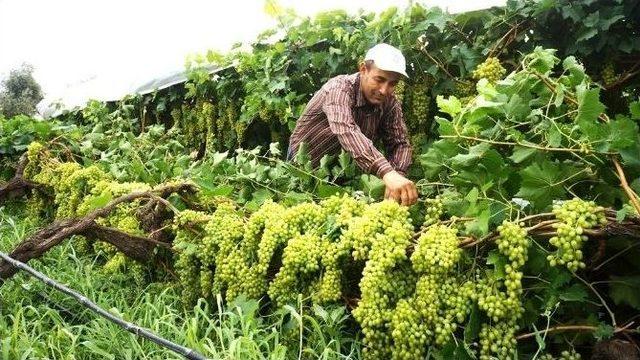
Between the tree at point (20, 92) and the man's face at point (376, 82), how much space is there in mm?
24582

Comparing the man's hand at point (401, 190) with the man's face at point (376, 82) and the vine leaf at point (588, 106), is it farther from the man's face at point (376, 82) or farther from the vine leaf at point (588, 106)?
the man's face at point (376, 82)

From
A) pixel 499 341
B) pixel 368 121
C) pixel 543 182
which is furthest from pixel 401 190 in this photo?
pixel 368 121

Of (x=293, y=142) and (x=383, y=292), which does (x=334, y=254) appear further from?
(x=293, y=142)

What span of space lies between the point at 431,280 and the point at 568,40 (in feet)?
8.26

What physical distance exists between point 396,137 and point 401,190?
1542mm

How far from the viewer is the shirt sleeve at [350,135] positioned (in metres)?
2.64

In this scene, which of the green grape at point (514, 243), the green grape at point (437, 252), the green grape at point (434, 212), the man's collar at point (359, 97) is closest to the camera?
the green grape at point (514, 243)

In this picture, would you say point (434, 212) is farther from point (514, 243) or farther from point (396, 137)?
point (396, 137)

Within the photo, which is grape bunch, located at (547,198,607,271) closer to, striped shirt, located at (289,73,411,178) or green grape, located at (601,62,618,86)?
striped shirt, located at (289,73,411,178)

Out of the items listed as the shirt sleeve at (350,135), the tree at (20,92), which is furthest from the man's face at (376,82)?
the tree at (20,92)

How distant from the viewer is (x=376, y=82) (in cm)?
320

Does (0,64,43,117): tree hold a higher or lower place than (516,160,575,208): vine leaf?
lower

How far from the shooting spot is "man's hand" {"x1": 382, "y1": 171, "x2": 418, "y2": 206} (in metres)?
2.21

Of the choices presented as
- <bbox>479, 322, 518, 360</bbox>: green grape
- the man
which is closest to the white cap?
the man
